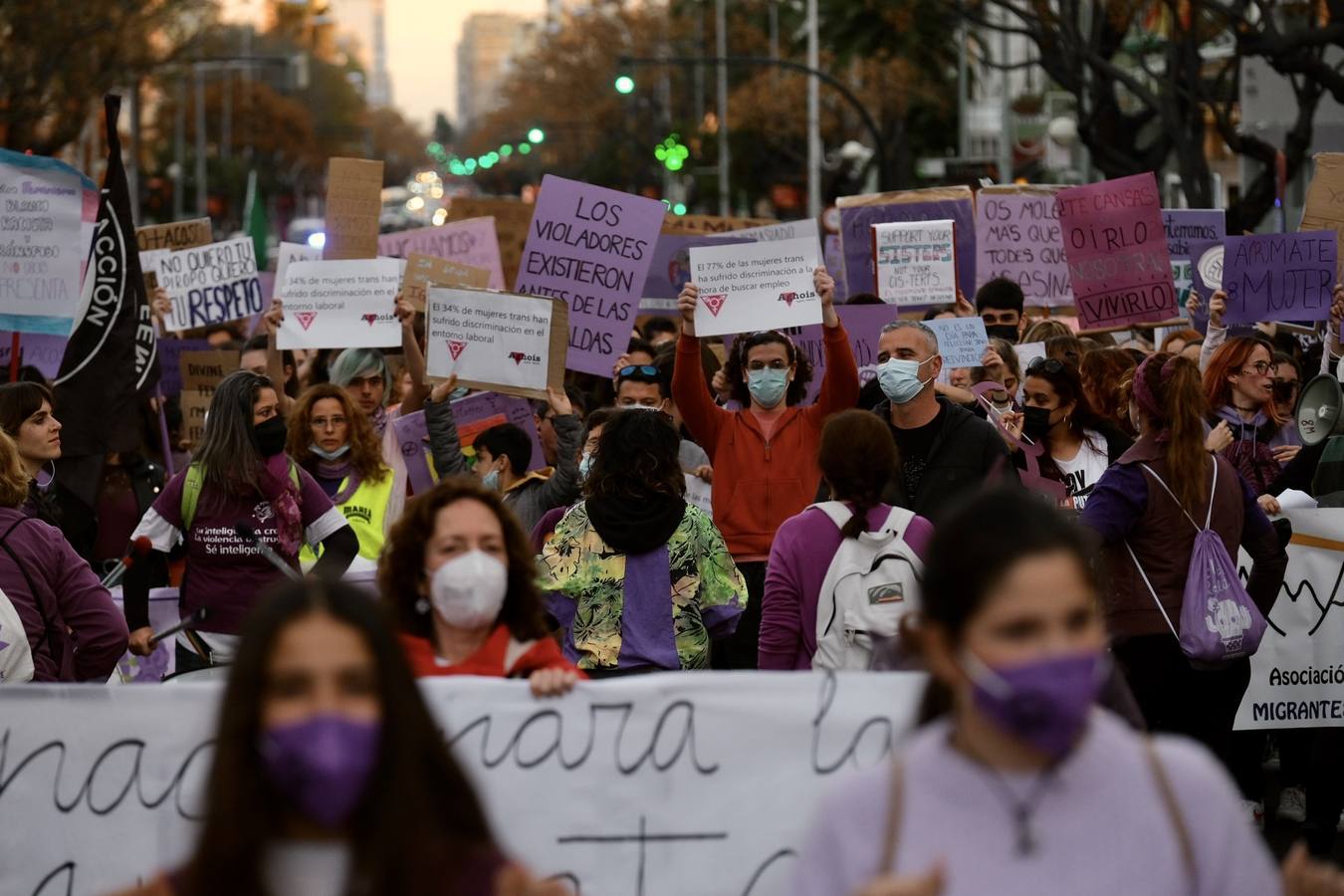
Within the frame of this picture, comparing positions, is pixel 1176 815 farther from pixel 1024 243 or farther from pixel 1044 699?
pixel 1024 243

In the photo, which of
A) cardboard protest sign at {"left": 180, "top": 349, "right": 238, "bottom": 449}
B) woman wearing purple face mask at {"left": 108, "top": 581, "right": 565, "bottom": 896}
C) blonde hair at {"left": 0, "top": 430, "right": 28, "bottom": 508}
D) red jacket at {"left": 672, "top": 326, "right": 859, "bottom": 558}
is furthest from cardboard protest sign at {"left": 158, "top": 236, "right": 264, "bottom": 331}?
woman wearing purple face mask at {"left": 108, "top": 581, "right": 565, "bottom": 896}

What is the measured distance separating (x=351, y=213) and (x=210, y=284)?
1.32 meters

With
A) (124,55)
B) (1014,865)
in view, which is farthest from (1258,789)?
(124,55)

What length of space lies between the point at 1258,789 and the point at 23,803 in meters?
4.39

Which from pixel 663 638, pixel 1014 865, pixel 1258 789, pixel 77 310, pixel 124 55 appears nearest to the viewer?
pixel 1014 865

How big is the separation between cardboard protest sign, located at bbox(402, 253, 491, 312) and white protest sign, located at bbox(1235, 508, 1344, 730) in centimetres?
467

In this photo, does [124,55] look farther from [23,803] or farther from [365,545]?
[23,803]

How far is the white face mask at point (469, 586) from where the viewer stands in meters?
4.12

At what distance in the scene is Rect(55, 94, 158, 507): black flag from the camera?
28.8 ft

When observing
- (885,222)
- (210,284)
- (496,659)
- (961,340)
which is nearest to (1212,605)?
(496,659)

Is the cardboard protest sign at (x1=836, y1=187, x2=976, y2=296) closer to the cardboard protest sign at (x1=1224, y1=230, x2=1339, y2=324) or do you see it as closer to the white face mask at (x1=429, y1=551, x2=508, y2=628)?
the cardboard protest sign at (x1=1224, y1=230, x2=1339, y2=324)

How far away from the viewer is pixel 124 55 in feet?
136

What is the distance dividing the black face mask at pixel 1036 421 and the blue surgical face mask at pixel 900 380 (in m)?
0.84

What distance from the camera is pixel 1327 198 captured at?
11.3 meters
